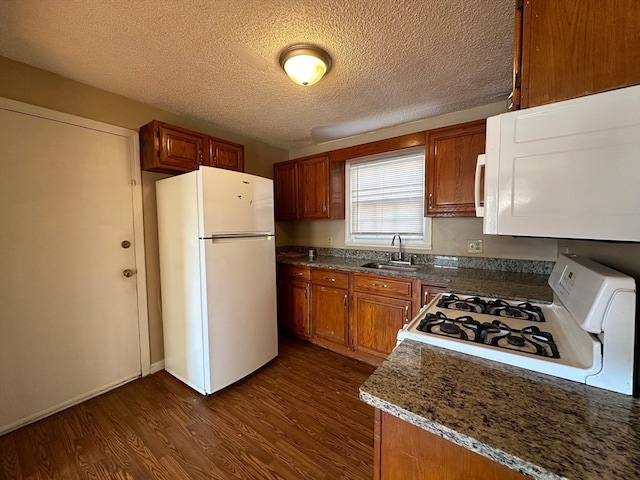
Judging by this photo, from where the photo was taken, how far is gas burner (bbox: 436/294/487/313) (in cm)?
129

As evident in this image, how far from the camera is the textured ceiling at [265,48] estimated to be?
1293 millimetres

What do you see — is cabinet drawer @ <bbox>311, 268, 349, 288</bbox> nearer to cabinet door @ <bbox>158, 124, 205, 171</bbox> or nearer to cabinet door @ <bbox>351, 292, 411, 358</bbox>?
cabinet door @ <bbox>351, 292, 411, 358</bbox>

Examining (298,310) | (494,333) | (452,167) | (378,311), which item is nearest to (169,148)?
(298,310)

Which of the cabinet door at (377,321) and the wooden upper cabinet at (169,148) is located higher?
the wooden upper cabinet at (169,148)

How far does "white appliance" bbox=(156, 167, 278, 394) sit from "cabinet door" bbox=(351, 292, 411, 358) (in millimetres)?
867

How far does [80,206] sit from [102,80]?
3.15 ft

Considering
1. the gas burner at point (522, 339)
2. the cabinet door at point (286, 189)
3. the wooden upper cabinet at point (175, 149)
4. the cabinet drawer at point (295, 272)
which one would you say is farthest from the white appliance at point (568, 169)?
the cabinet door at point (286, 189)

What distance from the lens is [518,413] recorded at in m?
0.62

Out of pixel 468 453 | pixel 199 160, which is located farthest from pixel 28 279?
pixel 468 453

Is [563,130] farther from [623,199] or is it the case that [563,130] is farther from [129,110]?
[129,110]

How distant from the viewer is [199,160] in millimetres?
2381

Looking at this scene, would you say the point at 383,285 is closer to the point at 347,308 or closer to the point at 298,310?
the point at 347,308

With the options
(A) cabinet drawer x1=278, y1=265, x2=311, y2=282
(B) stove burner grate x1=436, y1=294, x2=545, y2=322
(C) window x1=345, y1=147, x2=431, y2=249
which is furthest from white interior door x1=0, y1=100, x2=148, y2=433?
(B) stove burner grate x1=436, y1=294, x2=545, y2=322

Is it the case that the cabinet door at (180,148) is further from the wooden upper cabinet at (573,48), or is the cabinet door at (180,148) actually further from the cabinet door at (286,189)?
the wooden upper cabinet at (573,48)
